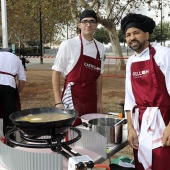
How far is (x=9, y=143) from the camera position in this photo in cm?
194

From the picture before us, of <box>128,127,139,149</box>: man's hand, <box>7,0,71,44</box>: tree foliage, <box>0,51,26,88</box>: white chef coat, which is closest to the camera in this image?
<box>128,127,139,149</box>: man's hand

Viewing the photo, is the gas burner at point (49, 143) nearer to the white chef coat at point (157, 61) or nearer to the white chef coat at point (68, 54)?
the white chef coat at point (157, 61)

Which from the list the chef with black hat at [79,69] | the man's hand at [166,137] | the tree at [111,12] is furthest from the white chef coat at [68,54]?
the tree at [111,12]

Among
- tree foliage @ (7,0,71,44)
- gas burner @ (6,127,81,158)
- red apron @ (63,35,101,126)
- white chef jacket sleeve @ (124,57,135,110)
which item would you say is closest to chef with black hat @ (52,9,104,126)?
red apron @ (63,35,101,126)

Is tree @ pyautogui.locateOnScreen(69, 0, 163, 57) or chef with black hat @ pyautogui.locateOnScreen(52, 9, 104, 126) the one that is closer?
chef with black hat @ pyautogui.locateOnScreen(52, 9, 104, 126)

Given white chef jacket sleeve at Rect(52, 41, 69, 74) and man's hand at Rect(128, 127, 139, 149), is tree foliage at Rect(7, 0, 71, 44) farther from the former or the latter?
man's hand at Rect(128, 127, 139, 149)

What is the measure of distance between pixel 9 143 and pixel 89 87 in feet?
3.91

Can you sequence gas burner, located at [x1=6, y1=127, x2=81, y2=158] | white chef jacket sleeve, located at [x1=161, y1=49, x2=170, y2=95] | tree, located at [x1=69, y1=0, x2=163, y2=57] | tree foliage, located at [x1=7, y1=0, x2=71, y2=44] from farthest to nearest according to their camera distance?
tree foliage, located at [x1=7, y1=0, x2=71, y2=44], tree, located at [x1=69, y1=0, x2=163, y2=57], white chef jacket sleeve, located at [x1=161, y1=49, x2=170, y2=95], gas burner, located at [x1=6, y1=127, x2=81, y2=158]

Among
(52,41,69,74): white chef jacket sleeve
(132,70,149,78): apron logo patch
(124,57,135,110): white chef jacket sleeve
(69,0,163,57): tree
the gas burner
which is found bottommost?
the gas burner

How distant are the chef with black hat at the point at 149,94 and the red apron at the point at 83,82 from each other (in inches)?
26.7

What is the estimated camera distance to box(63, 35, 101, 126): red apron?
289cm

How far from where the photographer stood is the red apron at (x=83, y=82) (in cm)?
289

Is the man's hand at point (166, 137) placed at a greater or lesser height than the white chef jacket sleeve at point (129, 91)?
lesser

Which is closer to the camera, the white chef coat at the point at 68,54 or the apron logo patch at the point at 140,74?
the apron logo patch at the point at 140,74
